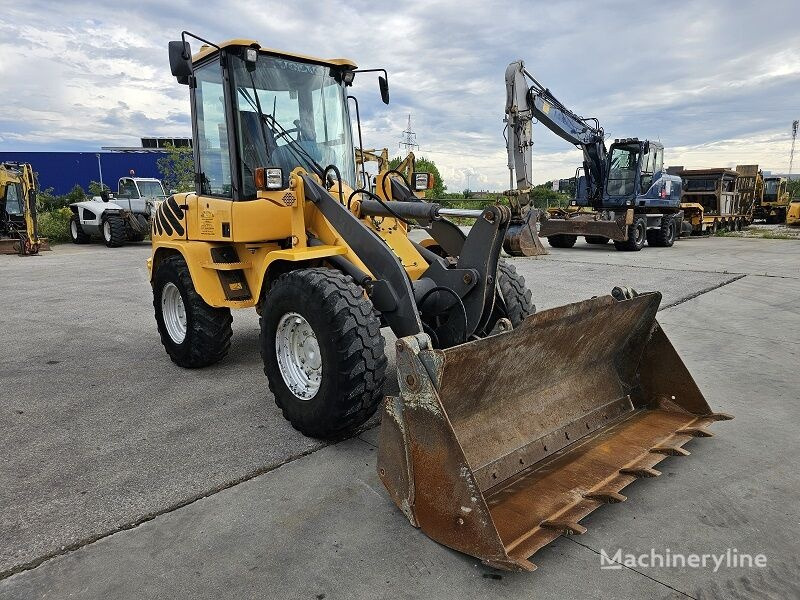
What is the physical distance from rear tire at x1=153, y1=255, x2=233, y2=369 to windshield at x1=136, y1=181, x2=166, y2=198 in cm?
1621

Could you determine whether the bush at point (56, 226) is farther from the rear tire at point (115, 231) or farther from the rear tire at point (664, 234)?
the rear tire at point (664, 234)

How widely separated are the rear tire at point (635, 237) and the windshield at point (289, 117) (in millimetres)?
12576

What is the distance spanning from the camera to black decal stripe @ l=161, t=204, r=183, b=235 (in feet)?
16.8

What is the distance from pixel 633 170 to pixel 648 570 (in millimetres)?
16357

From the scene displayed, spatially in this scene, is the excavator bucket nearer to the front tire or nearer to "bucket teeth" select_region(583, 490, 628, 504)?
the front tire

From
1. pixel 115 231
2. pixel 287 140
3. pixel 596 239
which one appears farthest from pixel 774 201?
pixel 287 140

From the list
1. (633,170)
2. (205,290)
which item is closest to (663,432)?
(205,290)

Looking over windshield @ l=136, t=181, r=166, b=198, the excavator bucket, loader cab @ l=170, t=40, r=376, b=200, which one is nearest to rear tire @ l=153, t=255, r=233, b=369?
loader cab @ l=170, t=40, r=376, b=200

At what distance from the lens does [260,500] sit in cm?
297

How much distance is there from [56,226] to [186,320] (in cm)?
1901

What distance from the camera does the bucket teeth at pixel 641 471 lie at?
2.93 metres

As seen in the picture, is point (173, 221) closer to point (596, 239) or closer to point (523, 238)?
point (523, 238)

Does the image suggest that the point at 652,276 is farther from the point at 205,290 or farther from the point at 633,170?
the point at 205,290

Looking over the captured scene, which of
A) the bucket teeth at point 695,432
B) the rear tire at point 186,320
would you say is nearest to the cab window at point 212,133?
the rear tire at point 186,320
